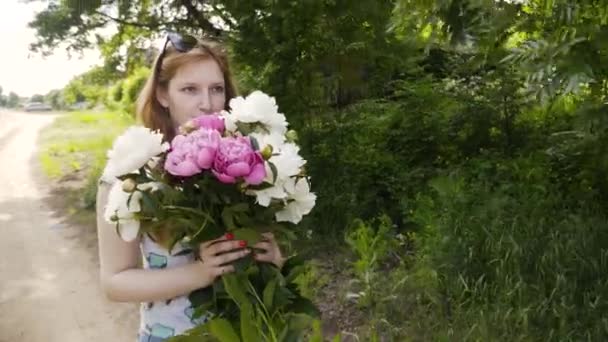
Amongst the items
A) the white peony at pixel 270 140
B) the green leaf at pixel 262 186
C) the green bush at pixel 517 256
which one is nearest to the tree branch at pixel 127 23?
the green bush at pixel 517 256

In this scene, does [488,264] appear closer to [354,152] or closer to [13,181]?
[354,152]

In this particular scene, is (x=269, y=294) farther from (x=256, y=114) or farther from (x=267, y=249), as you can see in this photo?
(x=256, y=114)

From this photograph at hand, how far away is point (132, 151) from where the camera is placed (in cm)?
148

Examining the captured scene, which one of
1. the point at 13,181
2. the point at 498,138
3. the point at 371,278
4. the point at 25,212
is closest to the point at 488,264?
the point at 371,278

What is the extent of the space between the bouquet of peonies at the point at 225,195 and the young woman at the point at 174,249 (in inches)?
1.7

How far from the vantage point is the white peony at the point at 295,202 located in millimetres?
1556

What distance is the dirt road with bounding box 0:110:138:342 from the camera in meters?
4.89

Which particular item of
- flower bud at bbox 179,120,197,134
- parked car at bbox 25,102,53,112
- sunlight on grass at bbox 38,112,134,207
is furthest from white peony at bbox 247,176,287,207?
parked car at bbox 25,102,53,112

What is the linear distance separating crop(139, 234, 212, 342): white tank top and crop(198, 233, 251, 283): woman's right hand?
0.33 feet

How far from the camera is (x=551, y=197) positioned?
4.46m

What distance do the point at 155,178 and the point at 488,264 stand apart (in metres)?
2.82

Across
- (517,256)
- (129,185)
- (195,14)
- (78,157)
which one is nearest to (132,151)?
(129,185)

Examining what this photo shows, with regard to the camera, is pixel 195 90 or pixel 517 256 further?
pixel 517 256

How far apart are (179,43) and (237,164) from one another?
541mm
